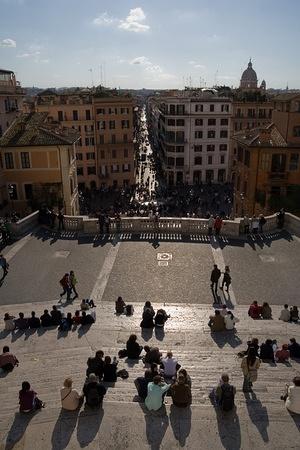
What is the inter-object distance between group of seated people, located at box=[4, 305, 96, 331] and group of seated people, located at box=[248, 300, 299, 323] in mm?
6574

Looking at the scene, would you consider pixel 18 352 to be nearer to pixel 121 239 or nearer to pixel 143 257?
pixel 143 257

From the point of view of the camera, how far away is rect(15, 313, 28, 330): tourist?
17.0 meters

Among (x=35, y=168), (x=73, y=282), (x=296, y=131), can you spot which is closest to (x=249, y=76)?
(x=296, y=131)

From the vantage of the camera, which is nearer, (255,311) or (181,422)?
(181,422)

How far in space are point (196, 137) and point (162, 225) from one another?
2110 inches

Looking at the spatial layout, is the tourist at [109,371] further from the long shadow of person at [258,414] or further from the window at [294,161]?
the window at [294,161]

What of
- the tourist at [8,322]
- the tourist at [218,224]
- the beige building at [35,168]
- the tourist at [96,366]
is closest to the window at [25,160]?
the beige building at [35,168]

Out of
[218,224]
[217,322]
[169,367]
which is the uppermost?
[169,367]

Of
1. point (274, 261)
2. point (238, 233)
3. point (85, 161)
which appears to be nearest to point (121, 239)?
point (238, 233)

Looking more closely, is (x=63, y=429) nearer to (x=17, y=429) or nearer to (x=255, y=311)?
(x=17, y=429)

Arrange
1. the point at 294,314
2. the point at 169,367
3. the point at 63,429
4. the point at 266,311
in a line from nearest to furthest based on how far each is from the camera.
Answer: the point at 63,429, the point at 169,367, the point at 294,314, the point at 266,311

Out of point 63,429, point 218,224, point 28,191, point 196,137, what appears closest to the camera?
point 63,429

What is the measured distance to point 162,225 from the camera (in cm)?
2772

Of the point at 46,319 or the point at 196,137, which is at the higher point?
the point at 46,319
